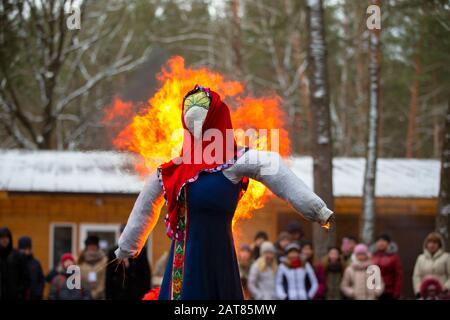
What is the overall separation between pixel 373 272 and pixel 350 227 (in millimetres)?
9241

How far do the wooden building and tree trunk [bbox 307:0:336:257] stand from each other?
8.12 ft

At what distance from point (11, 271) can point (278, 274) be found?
3.33 m

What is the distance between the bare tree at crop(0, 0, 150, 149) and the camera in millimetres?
26281

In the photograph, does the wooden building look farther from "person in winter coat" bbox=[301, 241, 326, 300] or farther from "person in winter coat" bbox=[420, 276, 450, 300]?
"person in winter coat" bbox=[420, 276, 450, 300]

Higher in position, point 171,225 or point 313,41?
point 313,41

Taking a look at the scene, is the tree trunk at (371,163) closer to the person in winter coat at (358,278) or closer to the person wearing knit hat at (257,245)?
the person wearing knit hat at (257,245)

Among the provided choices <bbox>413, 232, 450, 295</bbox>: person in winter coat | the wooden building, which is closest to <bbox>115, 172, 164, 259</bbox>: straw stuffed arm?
<bbox>413, 232, 450, 295</bbox>: person in winter coat

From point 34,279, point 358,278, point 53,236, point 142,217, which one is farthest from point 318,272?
point 53,236

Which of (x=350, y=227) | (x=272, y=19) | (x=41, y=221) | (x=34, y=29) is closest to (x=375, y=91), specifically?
(x=350, y=227)

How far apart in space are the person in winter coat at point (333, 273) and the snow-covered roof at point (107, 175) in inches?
200

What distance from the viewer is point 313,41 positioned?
1557cm

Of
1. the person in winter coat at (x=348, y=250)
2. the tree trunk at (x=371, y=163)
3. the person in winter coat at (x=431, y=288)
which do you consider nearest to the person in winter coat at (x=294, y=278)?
the person in winter coat at (x=348, y=250)
